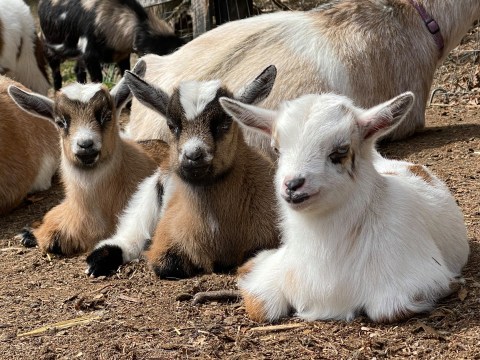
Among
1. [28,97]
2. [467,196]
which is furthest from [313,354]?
[28,97]

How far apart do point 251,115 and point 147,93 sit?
1163mm

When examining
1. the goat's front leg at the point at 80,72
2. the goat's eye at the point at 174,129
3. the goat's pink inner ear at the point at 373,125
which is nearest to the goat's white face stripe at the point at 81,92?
the goat's eye at the point at 174,129

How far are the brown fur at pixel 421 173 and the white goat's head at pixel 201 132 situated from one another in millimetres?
980

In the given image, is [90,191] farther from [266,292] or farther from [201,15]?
[201,15]

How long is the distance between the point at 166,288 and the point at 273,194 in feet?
2.65

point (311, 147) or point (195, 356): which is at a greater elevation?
point (311, 147)

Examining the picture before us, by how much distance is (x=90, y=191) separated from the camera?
214 inches

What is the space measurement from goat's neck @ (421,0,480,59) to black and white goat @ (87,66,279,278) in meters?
2.60

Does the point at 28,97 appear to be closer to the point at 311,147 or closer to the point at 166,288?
the point at 166,288

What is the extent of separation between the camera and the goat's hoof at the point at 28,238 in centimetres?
579

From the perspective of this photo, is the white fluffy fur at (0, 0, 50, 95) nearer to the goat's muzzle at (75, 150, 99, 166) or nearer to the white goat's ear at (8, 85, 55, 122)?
the white goat's ear at (8, 85, 55, 122)

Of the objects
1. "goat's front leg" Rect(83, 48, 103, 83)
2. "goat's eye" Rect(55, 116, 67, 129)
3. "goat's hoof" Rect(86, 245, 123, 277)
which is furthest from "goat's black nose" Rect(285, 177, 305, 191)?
"goat's front leg" Rect(83, 48, 103, 83)

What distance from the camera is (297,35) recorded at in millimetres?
6754

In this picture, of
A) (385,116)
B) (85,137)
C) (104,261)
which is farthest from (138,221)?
(385,116)
